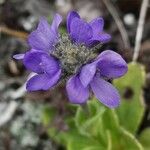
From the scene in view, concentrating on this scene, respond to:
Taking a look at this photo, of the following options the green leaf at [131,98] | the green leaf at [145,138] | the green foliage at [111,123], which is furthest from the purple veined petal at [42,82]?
the green leaf at [145,138]

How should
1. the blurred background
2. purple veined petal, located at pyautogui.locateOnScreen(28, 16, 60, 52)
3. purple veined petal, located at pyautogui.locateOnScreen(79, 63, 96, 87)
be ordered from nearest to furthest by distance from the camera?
purple veined petal, located at pyautogui.locateOnScreen(79, 63, 96, 87) < purple veined petal, located at pyautogui.locateOnScreen(28, 16, 60, 52) < the blurred background

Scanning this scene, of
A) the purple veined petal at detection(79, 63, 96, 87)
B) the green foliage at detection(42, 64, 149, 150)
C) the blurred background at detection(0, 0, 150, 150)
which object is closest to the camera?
the purple veined petal at detection(79, 63, 96, 87)

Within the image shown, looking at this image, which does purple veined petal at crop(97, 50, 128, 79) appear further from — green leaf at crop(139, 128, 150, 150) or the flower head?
A: green leaf at crop(139, 128, 150, 150)

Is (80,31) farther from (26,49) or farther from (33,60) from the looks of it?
(26,49)

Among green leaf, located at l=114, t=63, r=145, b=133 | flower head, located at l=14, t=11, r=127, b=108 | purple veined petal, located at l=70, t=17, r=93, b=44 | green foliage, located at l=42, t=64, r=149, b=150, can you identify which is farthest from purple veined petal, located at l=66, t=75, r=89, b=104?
green leaf, located at l=114, t=63, r=145, b=133

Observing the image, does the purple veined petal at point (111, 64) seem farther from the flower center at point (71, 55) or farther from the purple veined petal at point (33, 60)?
the purple veined petal at point (33, 60)

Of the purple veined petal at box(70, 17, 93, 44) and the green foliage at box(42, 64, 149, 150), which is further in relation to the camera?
the green foliage at box(42, 64, 149, 150)

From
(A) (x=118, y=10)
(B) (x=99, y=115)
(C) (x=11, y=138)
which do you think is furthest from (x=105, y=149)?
(A) (x=118, y=10)
